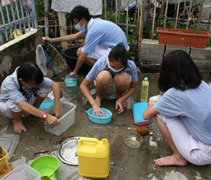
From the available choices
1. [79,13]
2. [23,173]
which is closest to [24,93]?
[23,173]

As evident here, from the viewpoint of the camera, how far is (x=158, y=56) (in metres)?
4.23

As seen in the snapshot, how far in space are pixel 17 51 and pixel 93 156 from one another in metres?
2.70

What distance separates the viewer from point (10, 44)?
3.50 m

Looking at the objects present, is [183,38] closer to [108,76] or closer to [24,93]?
[108,76]

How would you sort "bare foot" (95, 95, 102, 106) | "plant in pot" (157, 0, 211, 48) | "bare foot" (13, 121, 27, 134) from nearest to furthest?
"bare foot" (13, 121, 27, 134) → "bare foot" (95, 95, 102, 106) → "plant in pot" (157, 0, 211, 48)

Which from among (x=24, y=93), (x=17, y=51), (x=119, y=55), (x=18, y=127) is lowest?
(x=18, y=127)

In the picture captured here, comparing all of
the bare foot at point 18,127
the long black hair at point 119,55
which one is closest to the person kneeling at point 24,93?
the bare foot at point 18,127

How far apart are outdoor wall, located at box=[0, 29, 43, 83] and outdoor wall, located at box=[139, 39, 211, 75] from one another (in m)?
2.20

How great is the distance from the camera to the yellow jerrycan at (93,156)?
1.78 meters

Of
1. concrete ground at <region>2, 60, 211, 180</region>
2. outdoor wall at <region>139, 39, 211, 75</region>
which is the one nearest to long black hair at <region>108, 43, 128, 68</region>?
concrete ground at <region>2, 60, 211, 180</region>

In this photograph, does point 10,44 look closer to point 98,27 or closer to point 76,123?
point 98,27

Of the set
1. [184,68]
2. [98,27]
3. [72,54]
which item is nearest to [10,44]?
[72,54]

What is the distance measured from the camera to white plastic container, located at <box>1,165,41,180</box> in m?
1.76

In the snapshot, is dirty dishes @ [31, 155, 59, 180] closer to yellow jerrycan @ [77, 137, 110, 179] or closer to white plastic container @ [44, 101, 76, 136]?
yellow jerrycan @ [77, 137, 110, 179]
